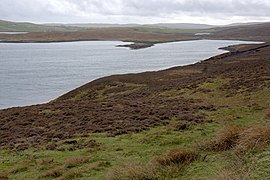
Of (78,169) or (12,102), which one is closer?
(78,169)

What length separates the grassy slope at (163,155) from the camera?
9.76 metres

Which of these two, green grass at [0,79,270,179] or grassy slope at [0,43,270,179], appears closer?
green grass at [0,79,270,179]

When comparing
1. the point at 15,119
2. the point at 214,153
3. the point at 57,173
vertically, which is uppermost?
the point at 214,153

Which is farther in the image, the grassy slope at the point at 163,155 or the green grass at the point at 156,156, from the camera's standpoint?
the grassy slope at the point at 163,155

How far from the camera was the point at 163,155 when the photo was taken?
1184 centimetres

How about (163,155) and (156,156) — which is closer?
(163,155)

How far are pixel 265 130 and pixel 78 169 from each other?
5600mm

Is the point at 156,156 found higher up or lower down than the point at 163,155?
lower down

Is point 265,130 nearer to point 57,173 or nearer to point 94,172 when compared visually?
point 94,172

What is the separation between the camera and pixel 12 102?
53062mm

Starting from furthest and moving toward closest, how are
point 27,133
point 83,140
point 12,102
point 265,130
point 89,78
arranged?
point 89,78 < point 12,102 < point 27,133 < point 83,140 < point 265,130

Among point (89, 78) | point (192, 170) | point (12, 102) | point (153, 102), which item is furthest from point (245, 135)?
point (89, 78)

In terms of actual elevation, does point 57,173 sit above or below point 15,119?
above

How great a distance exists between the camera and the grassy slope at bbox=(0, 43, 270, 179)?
976cm
